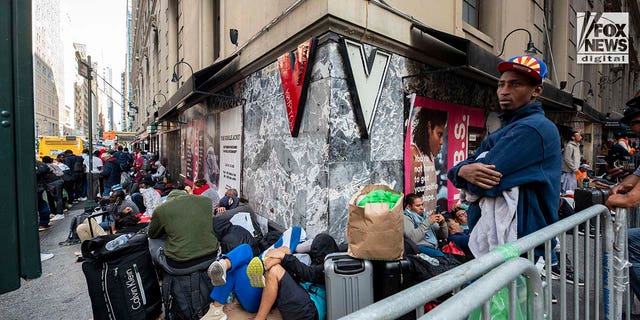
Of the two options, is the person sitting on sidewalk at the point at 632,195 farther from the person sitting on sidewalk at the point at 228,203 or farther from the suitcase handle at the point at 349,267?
the person sitting on sidewalk at the point at 228,203

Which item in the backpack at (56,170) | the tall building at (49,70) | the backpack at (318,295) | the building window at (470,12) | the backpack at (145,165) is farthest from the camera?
the tall building at (49,70)

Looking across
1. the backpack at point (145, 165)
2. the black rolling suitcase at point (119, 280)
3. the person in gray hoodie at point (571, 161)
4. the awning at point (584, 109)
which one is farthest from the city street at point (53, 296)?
the awning at point (584, 109)

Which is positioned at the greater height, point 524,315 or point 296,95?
point 296,95

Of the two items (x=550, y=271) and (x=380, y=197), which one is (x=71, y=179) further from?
(x=550, y=271)

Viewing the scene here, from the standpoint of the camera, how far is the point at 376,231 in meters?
3.16

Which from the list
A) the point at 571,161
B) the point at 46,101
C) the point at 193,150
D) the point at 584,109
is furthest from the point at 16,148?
the point at 46,101

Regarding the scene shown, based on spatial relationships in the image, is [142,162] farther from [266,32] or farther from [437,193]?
[437,193]

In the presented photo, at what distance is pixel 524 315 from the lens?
1.55m

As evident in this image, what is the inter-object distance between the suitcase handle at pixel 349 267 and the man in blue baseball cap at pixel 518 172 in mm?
1371

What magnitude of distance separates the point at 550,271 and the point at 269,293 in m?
2.60

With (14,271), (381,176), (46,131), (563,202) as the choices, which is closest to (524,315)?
(14,271)

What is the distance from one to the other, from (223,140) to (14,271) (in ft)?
23.7

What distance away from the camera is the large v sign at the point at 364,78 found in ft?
14.1

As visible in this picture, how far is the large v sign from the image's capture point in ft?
14.1
